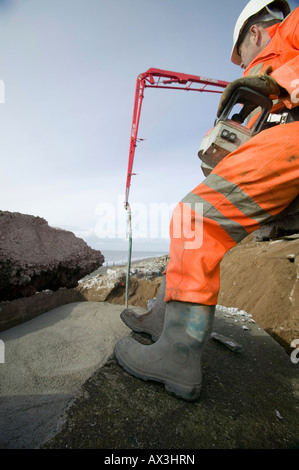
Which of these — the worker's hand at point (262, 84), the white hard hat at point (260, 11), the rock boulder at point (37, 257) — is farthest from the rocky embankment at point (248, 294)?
the white hard hat at point (260, 11)

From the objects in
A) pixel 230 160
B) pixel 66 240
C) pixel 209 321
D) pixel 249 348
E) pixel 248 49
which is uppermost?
pixel 248 49

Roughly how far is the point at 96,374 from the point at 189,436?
506mm

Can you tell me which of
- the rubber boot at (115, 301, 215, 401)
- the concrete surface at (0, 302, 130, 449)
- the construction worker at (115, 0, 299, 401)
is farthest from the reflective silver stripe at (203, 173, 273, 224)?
the concrete surface at (0, 302, 130, 449)

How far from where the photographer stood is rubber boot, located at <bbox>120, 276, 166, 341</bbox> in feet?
5.51

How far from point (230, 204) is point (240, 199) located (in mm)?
49

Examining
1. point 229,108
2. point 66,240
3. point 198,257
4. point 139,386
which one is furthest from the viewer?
point 66,240

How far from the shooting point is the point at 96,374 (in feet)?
3.63

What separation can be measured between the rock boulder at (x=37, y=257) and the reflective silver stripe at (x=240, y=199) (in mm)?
1620

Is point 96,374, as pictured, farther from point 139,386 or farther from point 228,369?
point 228,369

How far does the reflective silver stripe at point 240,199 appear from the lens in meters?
0.99

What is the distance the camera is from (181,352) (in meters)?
1.06

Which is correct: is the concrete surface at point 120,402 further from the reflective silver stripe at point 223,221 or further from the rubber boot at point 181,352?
the reflective silver stripe at point 223,221

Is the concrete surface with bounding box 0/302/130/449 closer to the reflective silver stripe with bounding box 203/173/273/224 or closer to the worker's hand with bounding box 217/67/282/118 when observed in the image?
the reflective silver stripe with bounding box 203/173/273/224

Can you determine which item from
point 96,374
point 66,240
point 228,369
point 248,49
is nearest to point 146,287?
point 66,240
